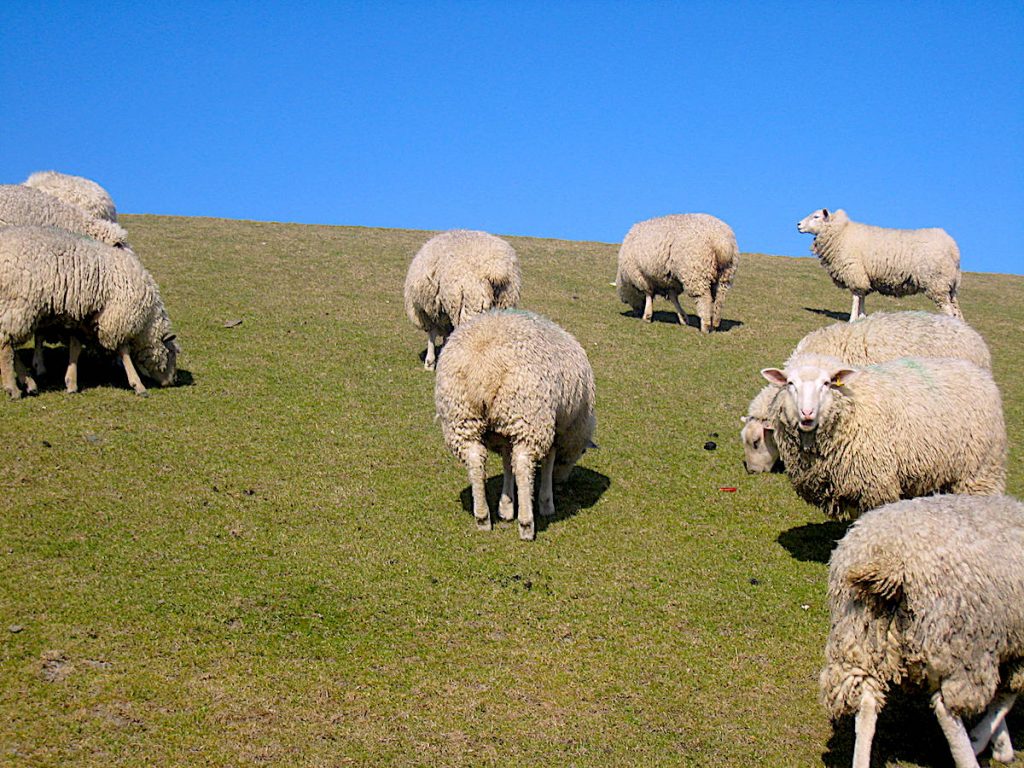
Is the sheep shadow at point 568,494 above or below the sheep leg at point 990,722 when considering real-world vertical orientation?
above

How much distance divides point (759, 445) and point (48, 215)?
42.6ft

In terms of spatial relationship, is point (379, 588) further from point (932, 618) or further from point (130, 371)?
point (130, 371)

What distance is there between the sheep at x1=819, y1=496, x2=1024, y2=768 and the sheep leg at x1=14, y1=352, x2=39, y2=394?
39.0ft

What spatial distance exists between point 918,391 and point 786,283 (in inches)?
779

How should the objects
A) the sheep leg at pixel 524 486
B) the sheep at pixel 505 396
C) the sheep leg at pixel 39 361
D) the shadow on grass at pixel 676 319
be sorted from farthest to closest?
the shadow on grass at pixel 676 319 → the sheep leg at pixel 39 361 → the sheep leg at pixel 524 486 → the sheep at pixel 505 396

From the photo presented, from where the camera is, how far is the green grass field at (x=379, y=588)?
6785 mm

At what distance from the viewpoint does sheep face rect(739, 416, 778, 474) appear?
1092 centimetres

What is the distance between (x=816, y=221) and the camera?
23.3 meters

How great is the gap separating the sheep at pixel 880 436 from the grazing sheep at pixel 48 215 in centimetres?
1167

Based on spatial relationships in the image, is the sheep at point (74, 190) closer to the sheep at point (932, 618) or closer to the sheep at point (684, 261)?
the sheep at point (684, 261)

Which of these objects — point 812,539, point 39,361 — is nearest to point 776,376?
point 812,539

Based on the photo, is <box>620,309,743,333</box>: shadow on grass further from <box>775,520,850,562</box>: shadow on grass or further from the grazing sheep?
the grazing sheep

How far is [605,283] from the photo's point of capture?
2664 cm

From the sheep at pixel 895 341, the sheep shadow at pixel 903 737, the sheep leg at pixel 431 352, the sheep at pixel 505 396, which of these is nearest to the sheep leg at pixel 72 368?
the sheep leg at pixel 431 352
